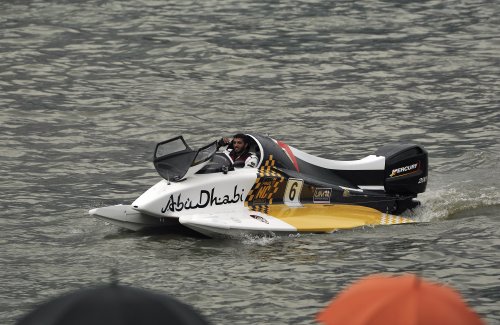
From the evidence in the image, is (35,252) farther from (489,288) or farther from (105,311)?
(105,311)

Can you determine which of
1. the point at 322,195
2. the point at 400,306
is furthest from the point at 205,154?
the point at 400,306

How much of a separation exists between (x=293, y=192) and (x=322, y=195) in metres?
0.49

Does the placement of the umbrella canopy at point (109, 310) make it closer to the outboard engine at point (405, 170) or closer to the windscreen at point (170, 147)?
the windscreen at point (170, 147)

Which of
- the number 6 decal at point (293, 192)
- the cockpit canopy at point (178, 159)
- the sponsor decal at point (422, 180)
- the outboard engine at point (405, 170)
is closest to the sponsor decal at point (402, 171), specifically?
the outboard engine at point (405, 170)

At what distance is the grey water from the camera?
14.7 meters

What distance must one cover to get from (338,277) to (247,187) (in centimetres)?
219

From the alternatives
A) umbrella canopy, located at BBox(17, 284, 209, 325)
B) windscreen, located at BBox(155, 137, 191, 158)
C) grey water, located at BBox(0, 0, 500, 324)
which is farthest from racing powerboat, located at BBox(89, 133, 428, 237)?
umbrella canopy, located at BBox(17, 284, 209, 325)

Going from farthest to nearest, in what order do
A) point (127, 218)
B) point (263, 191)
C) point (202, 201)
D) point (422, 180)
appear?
point (422, 180) → point (263, 191) → point (127, 218) → point (202, 201)

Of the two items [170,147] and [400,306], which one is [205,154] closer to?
[170,147]

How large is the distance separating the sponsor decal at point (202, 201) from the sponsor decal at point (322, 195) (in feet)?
3.86

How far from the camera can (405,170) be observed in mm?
17500

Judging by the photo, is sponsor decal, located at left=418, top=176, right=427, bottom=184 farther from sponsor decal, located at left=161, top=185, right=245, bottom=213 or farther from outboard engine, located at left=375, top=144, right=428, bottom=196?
sponsor decal, located at left=161, top=185, right=245, bottom=213

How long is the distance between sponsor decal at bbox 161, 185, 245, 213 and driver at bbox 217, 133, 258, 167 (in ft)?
1.70

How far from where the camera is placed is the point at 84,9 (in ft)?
108
